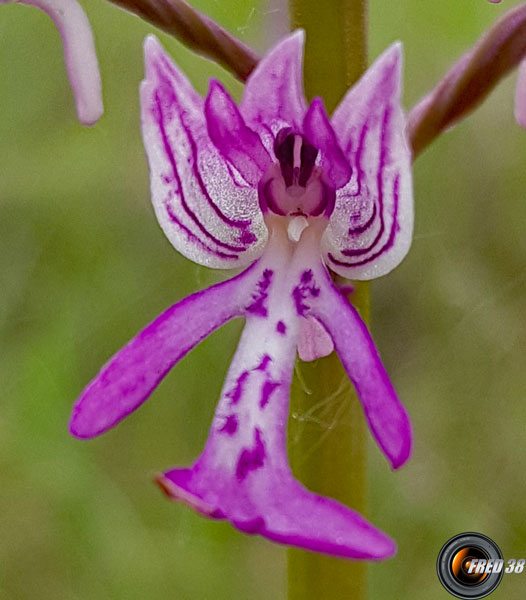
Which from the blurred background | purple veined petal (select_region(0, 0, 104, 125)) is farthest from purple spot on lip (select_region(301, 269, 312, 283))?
the blurred background

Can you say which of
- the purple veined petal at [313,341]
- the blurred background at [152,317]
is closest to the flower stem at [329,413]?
the purple veined petal at [313,341]

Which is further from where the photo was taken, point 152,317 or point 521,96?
point 152,317

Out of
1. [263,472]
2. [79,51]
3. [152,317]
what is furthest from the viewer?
[152,317]

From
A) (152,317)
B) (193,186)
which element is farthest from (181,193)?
(152,317)

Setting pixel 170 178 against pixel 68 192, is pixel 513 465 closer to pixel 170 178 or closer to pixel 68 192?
pixel 68 192

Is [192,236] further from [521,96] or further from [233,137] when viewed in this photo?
[521,96]

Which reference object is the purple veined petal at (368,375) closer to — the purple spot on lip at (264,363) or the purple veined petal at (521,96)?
the purple spot on lip at (264,363)

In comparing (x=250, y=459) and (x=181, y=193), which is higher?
(x=181, y=193)
